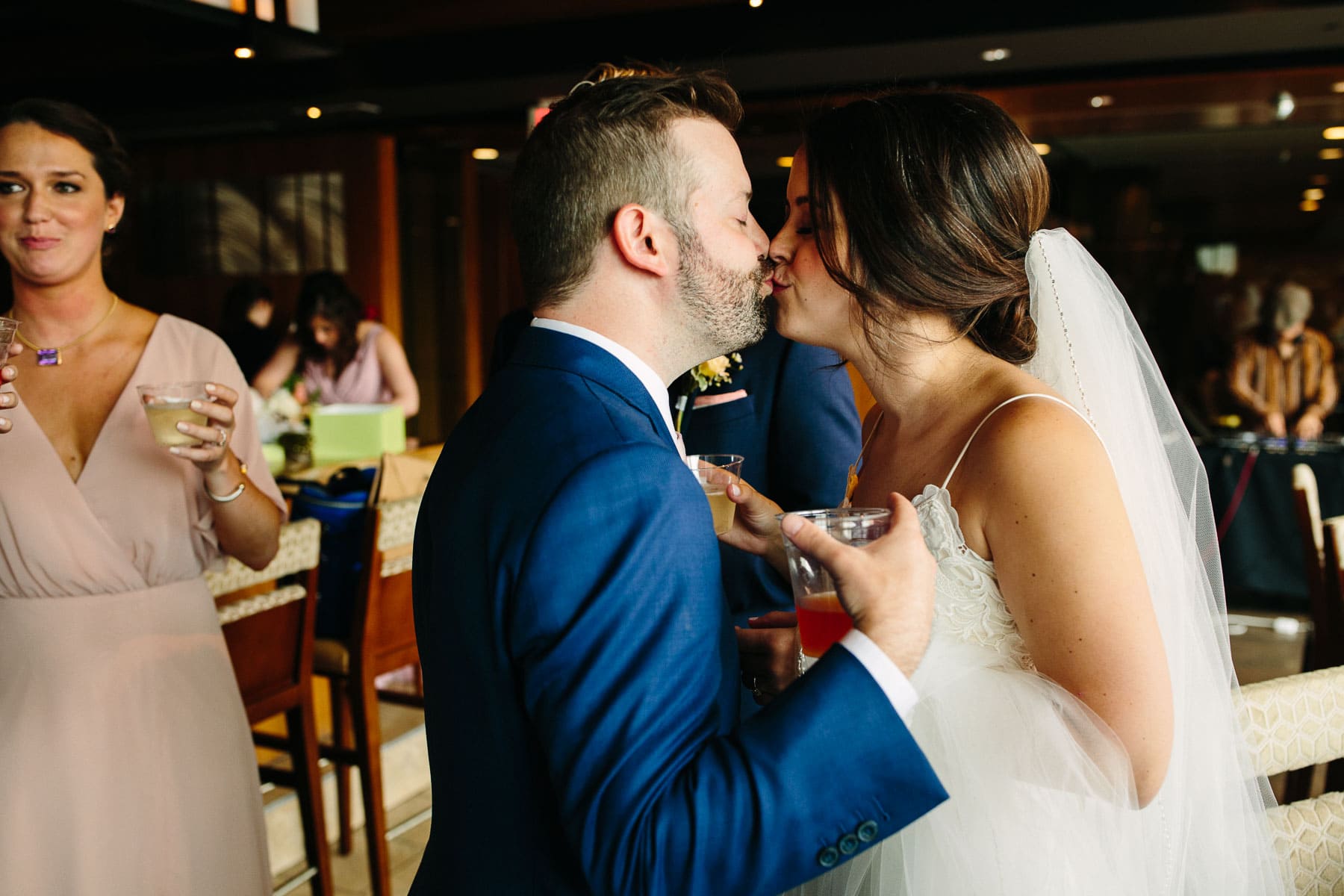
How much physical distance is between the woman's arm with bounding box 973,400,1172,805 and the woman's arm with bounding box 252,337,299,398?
17.1 feet

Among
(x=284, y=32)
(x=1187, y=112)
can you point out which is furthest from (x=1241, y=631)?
(x=284, y=32)

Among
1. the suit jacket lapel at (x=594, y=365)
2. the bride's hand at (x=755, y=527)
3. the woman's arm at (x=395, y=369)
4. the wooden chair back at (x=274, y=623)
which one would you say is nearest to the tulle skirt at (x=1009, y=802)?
the bride's hand at (x=755, y=527)

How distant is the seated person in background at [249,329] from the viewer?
627 cm

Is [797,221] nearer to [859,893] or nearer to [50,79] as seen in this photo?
[859,893]

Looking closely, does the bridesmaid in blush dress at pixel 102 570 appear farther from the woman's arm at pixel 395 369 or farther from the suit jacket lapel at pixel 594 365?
the woman's arm at pixel 395 369

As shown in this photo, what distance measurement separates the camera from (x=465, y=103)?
7816mm

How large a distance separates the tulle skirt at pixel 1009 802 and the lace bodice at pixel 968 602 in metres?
0.02

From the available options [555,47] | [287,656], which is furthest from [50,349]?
[555,47]

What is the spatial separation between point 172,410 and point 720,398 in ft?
3.81

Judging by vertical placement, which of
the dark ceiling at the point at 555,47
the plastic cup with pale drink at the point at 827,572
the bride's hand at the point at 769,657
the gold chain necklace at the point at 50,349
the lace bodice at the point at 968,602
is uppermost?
the dark ceiling at the point at 555,47

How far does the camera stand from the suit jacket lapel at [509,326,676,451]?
3.83 feet

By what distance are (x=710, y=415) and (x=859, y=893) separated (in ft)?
4.02

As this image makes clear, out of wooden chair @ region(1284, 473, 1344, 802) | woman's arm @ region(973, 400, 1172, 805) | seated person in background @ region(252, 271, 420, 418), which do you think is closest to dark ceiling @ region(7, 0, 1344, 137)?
seated person in background @ region(252, 271, 420, 418)

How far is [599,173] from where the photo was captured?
125 cm
